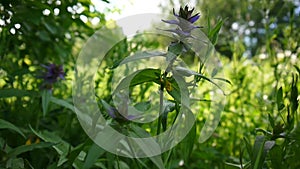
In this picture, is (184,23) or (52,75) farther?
(52,75)

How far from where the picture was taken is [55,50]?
1.56 meters

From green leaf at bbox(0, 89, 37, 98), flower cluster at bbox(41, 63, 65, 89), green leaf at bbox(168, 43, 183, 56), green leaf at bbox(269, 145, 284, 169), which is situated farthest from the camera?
flower cluster at bbox(41, 63, 65, 89)

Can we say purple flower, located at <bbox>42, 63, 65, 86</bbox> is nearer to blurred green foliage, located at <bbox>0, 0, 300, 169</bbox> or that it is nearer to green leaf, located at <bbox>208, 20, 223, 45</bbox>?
blurred green foliage, located at <bbox>0, 0, 300, 169</bbox>

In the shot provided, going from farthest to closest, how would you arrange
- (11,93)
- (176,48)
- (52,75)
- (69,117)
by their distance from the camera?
1. (69,117)
2. (52,75)
3. (11,93)
4. (176,48)

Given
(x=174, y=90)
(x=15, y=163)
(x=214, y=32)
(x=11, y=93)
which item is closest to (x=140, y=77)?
(x=174, y=90)

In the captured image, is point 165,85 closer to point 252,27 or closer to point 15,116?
point 15,116

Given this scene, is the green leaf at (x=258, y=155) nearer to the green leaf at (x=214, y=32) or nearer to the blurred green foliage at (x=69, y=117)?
the blurred green foliage at (x=69, y=117)

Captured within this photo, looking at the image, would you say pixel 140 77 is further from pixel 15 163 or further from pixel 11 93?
pixel 11 93

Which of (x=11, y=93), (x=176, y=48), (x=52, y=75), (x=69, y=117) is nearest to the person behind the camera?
(x=176, y=48)

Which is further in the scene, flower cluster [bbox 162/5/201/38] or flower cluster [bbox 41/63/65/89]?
flower cluster [bbox 41/63/65/89]

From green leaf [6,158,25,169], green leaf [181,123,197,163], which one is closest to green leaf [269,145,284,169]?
green leaf [181,123,197,163]

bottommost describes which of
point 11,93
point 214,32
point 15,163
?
point 15,163

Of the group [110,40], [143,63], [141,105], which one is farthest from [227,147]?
[141,105]

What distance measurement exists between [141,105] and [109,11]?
28.6 inches
